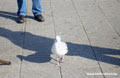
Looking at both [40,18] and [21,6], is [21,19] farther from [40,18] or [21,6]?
[40,18]

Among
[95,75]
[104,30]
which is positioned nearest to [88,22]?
[104,30]

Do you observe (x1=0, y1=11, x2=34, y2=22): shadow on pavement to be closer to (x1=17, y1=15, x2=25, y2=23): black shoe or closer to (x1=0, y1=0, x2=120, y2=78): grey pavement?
(x1=0, y1=0, x2=120, y2=78): grey pavement

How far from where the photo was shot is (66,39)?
5.12 metres

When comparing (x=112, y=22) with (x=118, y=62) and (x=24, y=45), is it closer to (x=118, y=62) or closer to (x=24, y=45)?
(x=118, y=62)

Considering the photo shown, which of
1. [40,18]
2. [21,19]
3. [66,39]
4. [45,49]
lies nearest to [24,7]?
[21,19]

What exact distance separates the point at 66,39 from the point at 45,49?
1.92 ft

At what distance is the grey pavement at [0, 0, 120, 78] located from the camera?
13.7 ft

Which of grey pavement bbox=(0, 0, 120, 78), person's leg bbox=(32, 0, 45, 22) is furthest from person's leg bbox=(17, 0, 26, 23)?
person's leg bbox=(32, 0, 45, 22)

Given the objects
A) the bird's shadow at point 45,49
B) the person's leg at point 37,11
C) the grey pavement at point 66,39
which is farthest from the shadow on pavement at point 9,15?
the bird's shadow at point 45,49

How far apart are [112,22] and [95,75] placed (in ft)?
7.14

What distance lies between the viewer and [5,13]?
647 centimetres

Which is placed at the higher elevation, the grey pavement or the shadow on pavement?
the grey pavement

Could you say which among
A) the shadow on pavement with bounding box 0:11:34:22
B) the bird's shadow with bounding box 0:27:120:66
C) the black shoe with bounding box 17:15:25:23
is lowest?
the shadow on pavement with bounding box 0:11:34:22

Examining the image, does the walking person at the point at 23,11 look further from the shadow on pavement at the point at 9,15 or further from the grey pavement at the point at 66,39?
the shadow on pavement at the point at 9,15
